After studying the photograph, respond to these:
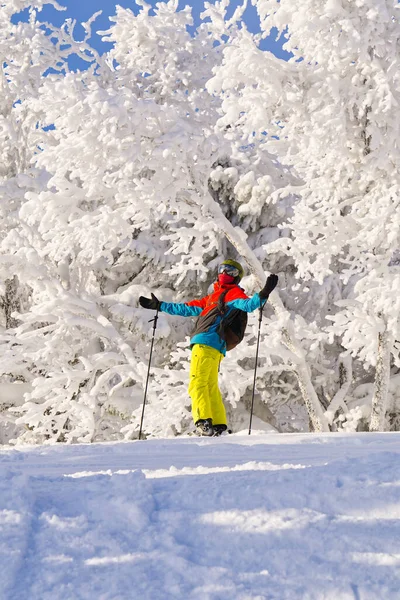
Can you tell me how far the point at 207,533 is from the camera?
2.17 metres

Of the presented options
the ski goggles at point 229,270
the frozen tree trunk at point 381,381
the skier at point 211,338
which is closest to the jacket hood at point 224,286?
the skier at point 211,338

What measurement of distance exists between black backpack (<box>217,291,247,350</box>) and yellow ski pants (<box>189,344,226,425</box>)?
24cm

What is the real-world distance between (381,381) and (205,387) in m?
5.11

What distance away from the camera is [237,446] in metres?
4.31

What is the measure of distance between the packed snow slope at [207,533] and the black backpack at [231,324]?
12.8ft

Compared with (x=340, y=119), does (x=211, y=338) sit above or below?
below

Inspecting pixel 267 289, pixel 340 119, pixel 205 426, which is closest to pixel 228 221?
pixel 340 119

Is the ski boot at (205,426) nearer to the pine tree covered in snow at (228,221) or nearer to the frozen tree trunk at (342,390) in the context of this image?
the pine tree covered in snow at (228,221)

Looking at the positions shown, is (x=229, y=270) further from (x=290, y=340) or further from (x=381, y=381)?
(x=381, y=381)

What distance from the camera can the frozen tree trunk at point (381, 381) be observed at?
10.5 m

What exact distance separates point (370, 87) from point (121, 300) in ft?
21.4

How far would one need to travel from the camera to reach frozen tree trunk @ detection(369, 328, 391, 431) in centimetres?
1047

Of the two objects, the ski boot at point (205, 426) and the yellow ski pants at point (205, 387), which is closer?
the ski boot at point (205, 426)

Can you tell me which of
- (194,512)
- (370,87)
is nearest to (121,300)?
(370,87)
